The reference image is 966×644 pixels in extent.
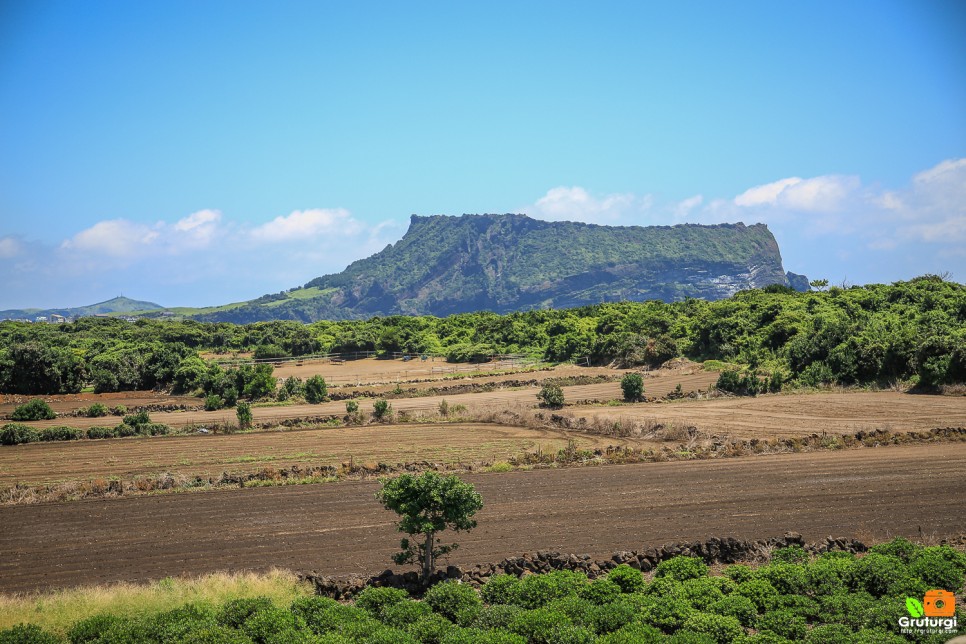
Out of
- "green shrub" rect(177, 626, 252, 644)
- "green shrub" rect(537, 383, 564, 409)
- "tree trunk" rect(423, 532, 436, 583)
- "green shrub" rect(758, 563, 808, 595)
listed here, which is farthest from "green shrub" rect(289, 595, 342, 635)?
"green shrub" rect(537, 383, 564, 409)

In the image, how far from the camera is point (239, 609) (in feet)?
A: 46.0

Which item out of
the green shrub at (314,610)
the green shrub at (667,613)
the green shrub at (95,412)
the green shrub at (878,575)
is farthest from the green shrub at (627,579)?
the green shrub at (95,412)

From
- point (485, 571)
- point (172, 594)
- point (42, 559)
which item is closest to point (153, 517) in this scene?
point (42, 559)

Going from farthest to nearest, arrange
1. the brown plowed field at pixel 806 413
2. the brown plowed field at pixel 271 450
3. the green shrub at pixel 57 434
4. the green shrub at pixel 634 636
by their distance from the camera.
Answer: the green shrub at pixel 57 434, the brown plowed field at pixel 806 413, the brown plowed field at pixel 271 450, the green shrub at pixel 634 636

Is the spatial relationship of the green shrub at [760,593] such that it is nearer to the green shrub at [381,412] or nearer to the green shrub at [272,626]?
the green shrub at [272,626]

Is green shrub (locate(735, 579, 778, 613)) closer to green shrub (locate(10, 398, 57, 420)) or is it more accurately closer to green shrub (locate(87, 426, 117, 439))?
green shrub (locate(87, 426, 117, 439))

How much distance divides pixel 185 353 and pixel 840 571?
7039 centimetres

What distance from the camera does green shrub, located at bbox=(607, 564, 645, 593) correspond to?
15273 mm

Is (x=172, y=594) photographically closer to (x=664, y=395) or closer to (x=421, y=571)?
(x=421, y=571)

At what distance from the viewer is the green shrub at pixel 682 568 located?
15.7 m

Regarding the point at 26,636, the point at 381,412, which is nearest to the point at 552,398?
the point at 381,412

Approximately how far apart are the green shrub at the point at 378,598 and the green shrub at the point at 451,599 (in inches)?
21.4

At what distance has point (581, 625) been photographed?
13164 millimetres

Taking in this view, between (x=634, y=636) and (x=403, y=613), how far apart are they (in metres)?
4.39
